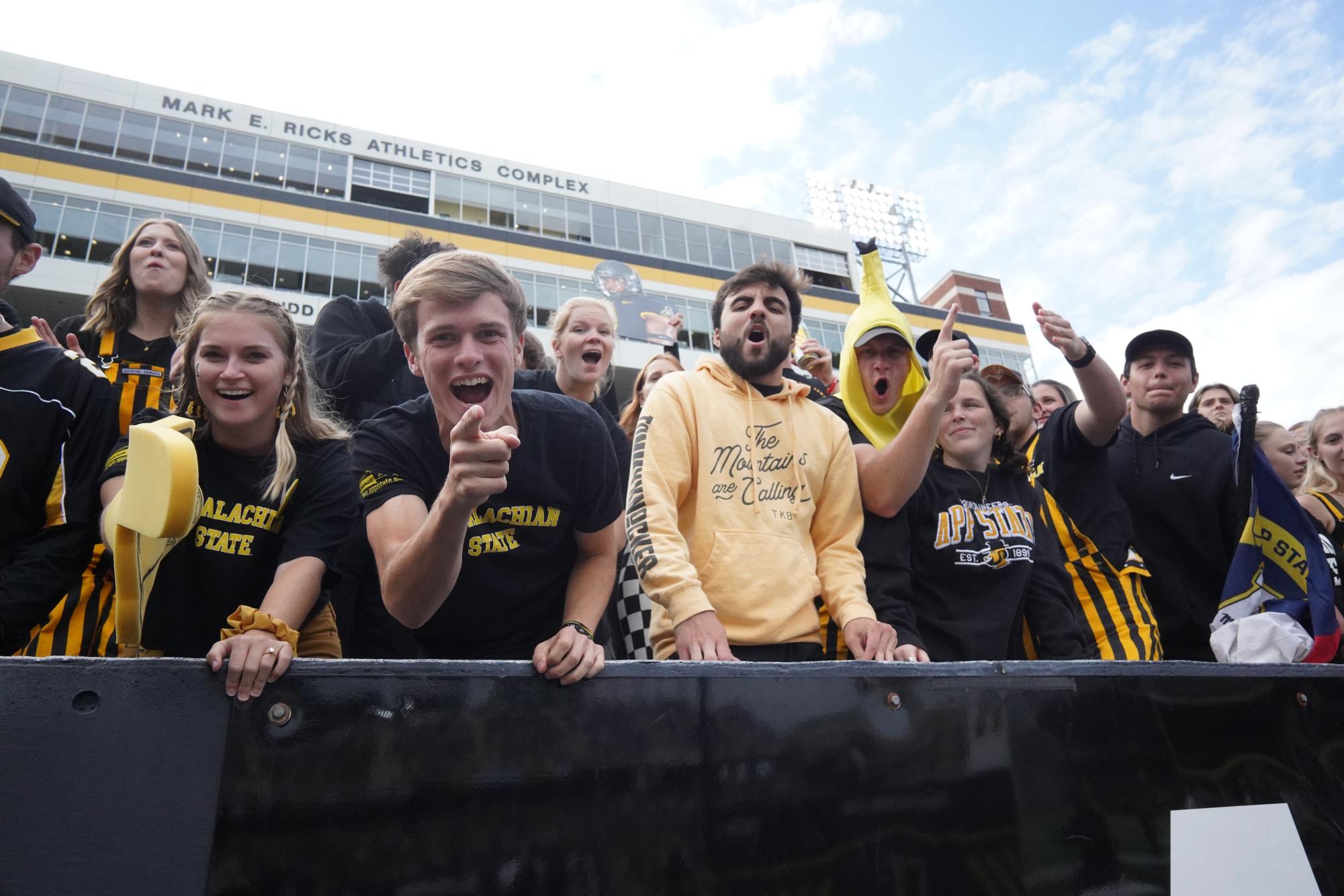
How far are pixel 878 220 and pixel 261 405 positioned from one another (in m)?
47.2

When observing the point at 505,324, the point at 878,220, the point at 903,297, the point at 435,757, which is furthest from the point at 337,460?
the point at 878,220

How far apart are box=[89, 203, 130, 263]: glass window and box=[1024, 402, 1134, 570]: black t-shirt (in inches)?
996

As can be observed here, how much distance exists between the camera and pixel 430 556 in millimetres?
1605

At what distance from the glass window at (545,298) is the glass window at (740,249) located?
8169 mm

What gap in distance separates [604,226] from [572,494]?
1141 inches

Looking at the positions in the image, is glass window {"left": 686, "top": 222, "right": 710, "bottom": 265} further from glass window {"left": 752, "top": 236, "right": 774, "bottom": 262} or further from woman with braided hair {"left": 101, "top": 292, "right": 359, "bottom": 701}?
woman with braided hair {"left": 101, "top": 292, "right": 359, "bottom": 701}

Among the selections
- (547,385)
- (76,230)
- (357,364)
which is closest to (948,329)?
(547,385)

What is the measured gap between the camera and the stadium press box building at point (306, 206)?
71.6 ft

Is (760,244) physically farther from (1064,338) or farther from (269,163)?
(1064,338)

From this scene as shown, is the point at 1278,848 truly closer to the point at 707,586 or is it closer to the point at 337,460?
the point at 707,586

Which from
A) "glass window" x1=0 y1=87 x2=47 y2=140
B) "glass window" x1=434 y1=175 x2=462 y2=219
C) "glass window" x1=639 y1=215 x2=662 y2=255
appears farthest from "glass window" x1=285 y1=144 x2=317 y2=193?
"glass window" x1=639 y1=215 x2=662 y2=255

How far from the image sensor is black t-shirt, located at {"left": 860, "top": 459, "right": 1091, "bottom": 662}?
2.50 m

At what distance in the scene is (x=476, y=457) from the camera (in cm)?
144

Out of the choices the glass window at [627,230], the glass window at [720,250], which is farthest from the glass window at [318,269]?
the glass window at [720,250]
